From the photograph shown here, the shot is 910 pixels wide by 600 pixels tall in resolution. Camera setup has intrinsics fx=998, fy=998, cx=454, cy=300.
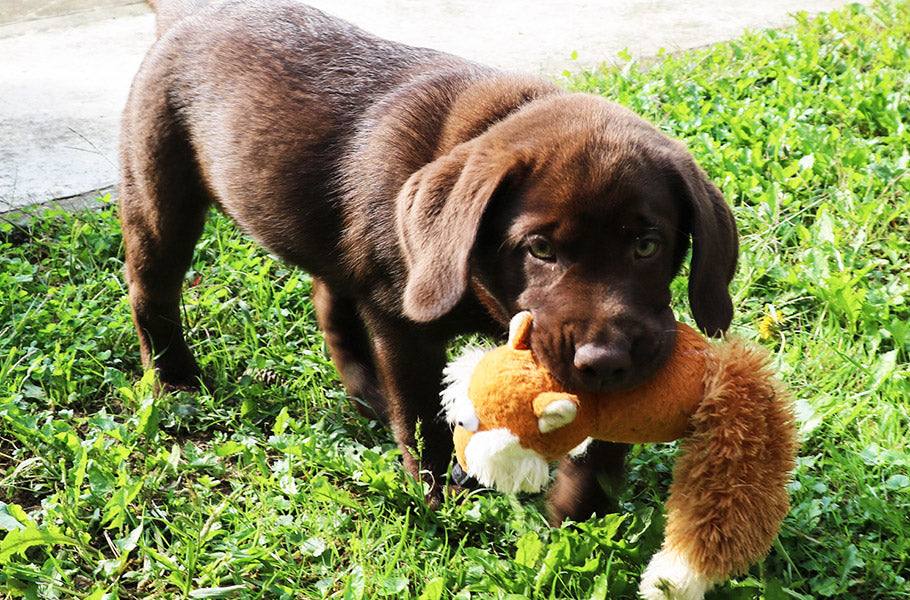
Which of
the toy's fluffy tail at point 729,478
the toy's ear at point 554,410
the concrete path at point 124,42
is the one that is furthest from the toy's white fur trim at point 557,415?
the concrete path at point 124,42

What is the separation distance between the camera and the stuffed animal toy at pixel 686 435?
2.02 meters

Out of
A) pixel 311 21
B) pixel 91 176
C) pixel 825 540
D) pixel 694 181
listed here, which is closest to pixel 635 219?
pixel 694 181

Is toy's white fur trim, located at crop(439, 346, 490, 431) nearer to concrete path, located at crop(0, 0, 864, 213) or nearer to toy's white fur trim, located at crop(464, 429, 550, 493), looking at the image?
toy's white fur trim, located at crop(464, 429, 550, 493)

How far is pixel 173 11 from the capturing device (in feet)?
11.5

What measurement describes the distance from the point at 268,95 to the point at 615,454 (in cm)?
146

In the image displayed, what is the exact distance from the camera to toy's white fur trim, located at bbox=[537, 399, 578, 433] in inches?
78.1

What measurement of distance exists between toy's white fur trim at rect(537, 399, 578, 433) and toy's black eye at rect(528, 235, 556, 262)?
407 millimetres

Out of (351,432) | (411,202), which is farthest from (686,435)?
(351,432)

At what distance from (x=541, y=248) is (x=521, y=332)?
217 millimetres

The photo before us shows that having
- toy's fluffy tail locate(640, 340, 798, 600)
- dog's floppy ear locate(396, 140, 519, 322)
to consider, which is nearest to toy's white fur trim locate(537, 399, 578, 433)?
toy's fluffy tail locate(640, 340, 798, 600)

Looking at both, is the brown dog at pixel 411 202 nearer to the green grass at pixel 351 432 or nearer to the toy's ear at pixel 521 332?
the toy's ear at pixel 521 332

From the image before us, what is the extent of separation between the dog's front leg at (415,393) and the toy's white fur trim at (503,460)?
0.68m

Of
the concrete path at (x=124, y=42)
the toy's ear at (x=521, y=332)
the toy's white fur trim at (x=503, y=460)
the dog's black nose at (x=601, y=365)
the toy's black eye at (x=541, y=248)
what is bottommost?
the concrete path at (x=124, y=42)

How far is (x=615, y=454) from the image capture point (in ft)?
8.48
